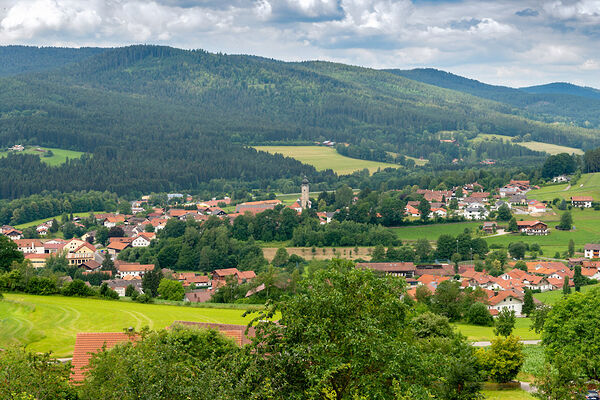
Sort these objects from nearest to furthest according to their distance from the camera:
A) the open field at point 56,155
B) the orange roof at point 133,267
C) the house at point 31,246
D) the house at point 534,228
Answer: the orange roof at point 133,267 → the house at point 31,246 → the house at point 534,228 → the open field at point 56,155

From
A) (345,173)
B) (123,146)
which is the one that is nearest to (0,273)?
(345,173)

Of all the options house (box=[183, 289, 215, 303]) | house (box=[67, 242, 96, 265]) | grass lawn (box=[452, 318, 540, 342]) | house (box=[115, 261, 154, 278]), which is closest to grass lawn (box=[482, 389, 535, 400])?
grass lawn (box=[452, 318, 540, 342])

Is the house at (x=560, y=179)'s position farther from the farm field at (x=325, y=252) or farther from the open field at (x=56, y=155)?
the open field at (x=56, y=155)

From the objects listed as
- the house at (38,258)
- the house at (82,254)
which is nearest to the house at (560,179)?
the house at (82,254)

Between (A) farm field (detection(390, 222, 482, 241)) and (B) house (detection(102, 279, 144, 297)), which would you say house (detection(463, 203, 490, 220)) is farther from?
(B) house (detection(102, 279, 144, 297))

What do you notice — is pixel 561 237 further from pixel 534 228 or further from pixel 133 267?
pixel 133 267

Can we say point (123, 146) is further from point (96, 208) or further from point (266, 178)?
point (96, 208)
